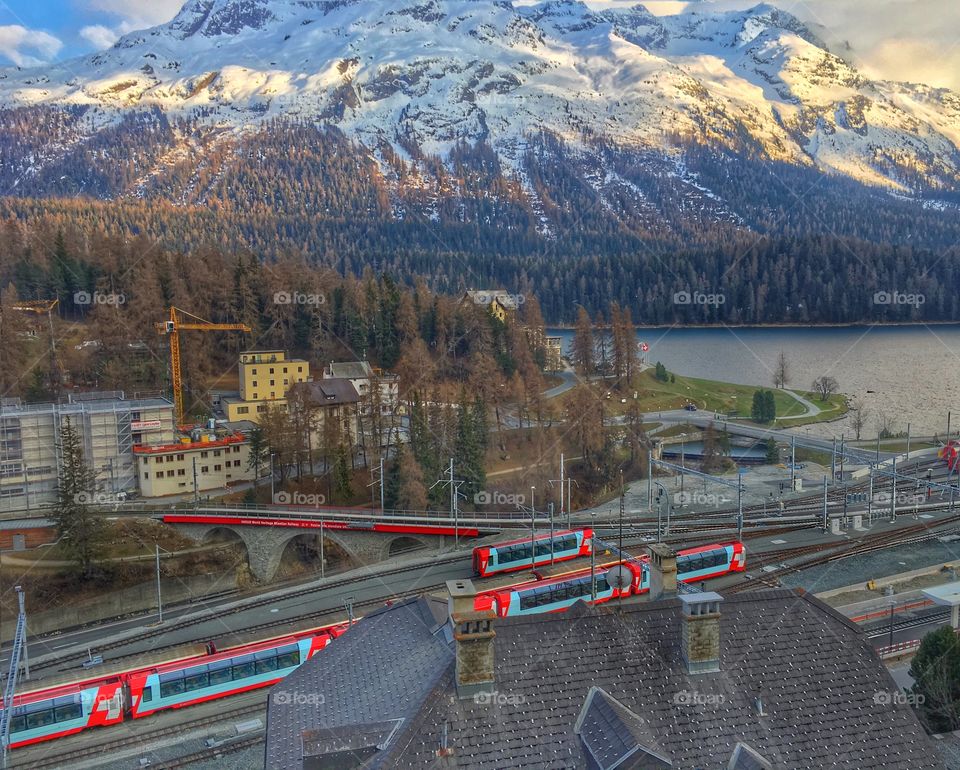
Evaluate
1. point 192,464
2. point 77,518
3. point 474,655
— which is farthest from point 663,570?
point 192,464

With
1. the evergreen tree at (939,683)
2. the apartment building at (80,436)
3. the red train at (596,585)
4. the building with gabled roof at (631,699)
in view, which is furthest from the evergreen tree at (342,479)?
the building with gabled roof at (631,699)

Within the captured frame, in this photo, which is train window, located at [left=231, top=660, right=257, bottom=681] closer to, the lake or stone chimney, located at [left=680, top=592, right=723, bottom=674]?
stone chimney, located at [left=680, top=592, right=723, bottom=674]

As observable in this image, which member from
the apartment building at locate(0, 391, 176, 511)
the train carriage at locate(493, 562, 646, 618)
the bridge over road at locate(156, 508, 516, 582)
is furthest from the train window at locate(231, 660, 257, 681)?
the apartment building at locate(0, 391, 176, 511)

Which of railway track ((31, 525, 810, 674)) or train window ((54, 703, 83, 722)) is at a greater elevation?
train window ((54, 703, 83, 722))

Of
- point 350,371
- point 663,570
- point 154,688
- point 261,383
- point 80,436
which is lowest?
point 154,688

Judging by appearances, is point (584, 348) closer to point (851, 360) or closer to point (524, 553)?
point (524, 553)
